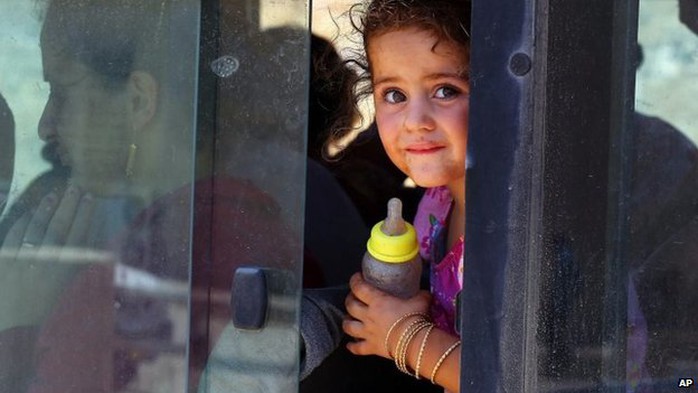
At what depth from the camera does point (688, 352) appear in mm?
1190

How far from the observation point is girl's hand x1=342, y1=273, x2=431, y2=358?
1.66 meters

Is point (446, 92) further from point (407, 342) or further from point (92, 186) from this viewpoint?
point (92, 186)

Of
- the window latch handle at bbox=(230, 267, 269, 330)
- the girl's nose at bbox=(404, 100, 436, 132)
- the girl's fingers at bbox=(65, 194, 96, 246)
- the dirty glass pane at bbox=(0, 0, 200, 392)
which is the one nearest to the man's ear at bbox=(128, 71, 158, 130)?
the dirty glass pane at bbox=(0, 0, 200, 392)

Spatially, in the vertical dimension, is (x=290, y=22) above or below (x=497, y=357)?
above

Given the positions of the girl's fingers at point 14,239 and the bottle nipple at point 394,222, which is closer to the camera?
the girl's fingers at point 14,239

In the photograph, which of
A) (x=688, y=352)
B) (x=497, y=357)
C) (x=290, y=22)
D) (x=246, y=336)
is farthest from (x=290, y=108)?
(x=688, y=352)

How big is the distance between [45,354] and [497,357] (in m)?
0.60

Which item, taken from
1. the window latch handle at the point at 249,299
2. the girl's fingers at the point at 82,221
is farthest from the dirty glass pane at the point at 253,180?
the girl's fingers at the point at 82,221

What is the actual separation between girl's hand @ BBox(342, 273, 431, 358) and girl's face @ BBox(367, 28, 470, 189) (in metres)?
0.19

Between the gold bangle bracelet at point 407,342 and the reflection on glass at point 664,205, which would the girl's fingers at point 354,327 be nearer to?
the gold bangle bracelet at point 407,342

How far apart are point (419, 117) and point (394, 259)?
0.24 metres

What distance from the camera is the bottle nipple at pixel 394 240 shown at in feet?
5.63

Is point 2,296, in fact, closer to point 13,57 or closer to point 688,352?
point 13,57

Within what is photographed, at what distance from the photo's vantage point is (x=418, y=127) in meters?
1.62
